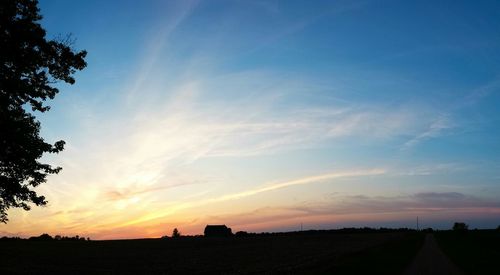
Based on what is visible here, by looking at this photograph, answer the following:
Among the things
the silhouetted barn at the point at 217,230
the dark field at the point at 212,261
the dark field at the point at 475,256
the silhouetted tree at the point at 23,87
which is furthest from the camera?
the silhouetted barn at the point at 217,230

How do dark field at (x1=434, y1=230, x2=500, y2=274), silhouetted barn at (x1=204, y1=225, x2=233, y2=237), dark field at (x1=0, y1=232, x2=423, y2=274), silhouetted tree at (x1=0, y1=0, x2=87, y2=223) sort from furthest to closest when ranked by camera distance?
silhouetted barn at (x1=204, y1=225, x2=233, y2=237) → dark field at (x1=0, y1=232, x2=423, y2=274) → dark field at (x1=434, y1=230, x2=500, y2=274) → silhouetted tree at (x1=0, y1=0, x2=87, y2=223)

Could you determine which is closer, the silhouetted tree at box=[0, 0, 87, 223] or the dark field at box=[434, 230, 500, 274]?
the silhouetted tree at box=[0, 0, 87, 223]

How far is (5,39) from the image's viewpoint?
744 inches

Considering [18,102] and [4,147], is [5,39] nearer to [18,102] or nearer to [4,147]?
[18,102]

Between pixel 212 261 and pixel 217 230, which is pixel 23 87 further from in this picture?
pixel 217 230

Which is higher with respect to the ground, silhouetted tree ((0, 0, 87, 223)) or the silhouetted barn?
silhouetted tree ((0, 0, 87, 223))

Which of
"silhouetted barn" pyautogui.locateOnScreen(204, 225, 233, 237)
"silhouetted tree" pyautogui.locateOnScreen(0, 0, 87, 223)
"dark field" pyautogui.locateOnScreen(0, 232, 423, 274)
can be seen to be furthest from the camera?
"silhouetted barn" pyautogui.locateOnScreen(204, 225, 233, 237)

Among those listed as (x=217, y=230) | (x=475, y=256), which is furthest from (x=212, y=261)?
(x=217, y=230)

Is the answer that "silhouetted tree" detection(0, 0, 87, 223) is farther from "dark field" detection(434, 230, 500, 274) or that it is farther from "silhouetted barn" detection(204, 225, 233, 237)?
"silhouetted barn" detection(204, 225, 233, 237)

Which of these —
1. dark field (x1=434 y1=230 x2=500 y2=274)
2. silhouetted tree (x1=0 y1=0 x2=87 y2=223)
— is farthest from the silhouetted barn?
silhouetted tree (x1=0 y1=0 x2=87 y2=223)

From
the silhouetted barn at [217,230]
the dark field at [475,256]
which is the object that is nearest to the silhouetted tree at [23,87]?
the dark field at [475,256]

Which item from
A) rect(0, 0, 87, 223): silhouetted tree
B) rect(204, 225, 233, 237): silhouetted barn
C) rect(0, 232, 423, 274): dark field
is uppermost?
rect(0, 0, 87, 223): silhouetted tree

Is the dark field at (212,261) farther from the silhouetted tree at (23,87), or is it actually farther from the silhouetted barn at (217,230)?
the silhouetted barn at (217,230)

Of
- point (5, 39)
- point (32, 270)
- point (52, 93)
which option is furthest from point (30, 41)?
point (32, 270)
